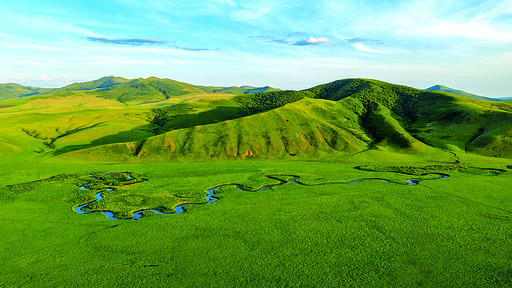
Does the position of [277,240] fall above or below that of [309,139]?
below

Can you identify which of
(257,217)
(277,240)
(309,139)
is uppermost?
(309,139)

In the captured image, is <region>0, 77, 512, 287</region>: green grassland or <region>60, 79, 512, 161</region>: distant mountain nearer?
<region>0, 77, 512, 287</region>: green grassland

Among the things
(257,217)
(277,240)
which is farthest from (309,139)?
(277,240)

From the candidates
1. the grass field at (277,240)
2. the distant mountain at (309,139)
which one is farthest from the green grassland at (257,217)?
the distant mountain at (309,139)

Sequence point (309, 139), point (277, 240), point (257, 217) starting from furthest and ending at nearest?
1. point (309, 139)
2. point (257, 217)
3. point (277, 240)

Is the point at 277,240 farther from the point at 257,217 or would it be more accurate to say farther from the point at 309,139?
the point at 309,139

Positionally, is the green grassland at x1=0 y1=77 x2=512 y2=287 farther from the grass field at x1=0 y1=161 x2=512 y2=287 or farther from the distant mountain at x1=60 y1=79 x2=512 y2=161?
the distant mountain at x1=60 y1=79 x2=512 y2=161

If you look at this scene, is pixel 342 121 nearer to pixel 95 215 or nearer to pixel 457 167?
pixel 457 167

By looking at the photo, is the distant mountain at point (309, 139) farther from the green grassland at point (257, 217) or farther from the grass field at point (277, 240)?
the grass field at point (277, 240)

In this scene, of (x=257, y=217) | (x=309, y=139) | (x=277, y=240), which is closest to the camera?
(x=277, y=240)

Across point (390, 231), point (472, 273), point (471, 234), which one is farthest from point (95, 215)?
point (471, 234)

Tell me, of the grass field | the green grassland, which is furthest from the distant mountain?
the grass field
